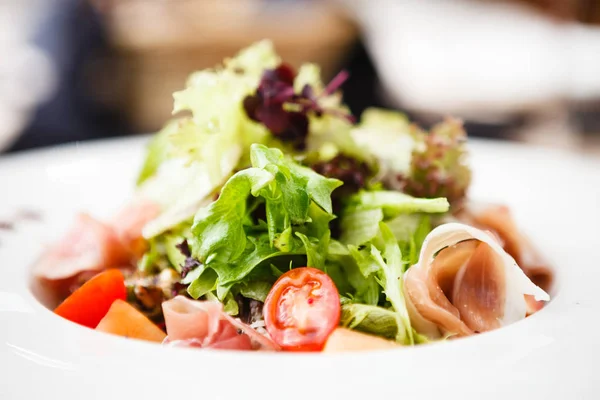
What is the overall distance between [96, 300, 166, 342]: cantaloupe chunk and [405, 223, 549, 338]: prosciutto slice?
664 millimetres

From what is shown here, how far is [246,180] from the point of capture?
150 centimetres

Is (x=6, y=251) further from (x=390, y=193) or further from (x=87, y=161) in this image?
(x=390, y=193)

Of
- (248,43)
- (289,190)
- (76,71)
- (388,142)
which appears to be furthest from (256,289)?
(76,71)

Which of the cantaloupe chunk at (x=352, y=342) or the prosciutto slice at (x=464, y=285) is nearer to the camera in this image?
the cantaloupe chunk at (x=352, y=342)

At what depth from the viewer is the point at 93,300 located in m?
1.65

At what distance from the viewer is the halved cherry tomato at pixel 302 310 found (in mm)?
1343

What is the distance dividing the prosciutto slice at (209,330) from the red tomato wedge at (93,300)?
29cm

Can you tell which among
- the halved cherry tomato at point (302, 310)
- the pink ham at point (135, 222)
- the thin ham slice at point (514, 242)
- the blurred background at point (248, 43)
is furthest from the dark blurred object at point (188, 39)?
the halved cherry tomato at point (302, 310)

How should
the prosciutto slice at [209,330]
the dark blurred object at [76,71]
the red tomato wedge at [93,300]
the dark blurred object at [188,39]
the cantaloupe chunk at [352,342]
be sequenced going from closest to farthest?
the cantaloupe chunk at [352,342], the prosciutto slice at [209,330], the red tomato wedge at [93,300], the dark blurred object at [188,39], the dark blurred object at [76,71]

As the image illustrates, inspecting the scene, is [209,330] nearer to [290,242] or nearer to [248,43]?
[290,242]

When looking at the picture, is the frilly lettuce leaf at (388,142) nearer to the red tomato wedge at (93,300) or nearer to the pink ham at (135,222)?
the pink ham at (135,222)

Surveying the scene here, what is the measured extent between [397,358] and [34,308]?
0.93 meters

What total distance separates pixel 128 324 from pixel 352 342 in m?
0.60

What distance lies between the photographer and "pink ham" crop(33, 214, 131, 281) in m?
1.91
